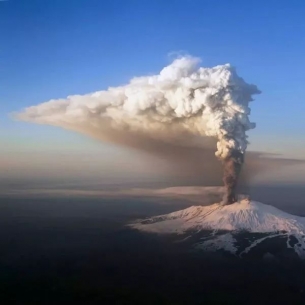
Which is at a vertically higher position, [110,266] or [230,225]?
[230,225]

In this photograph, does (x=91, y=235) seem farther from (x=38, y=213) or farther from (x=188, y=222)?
(x=188, y=222)

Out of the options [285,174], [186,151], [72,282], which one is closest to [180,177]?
[186,151]

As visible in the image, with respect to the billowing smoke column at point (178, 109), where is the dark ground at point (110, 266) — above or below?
below

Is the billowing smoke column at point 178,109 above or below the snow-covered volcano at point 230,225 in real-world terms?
above

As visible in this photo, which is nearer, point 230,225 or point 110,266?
point 110,266

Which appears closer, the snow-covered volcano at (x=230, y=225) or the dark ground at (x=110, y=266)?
the dark ground at (x=110, y=266)
